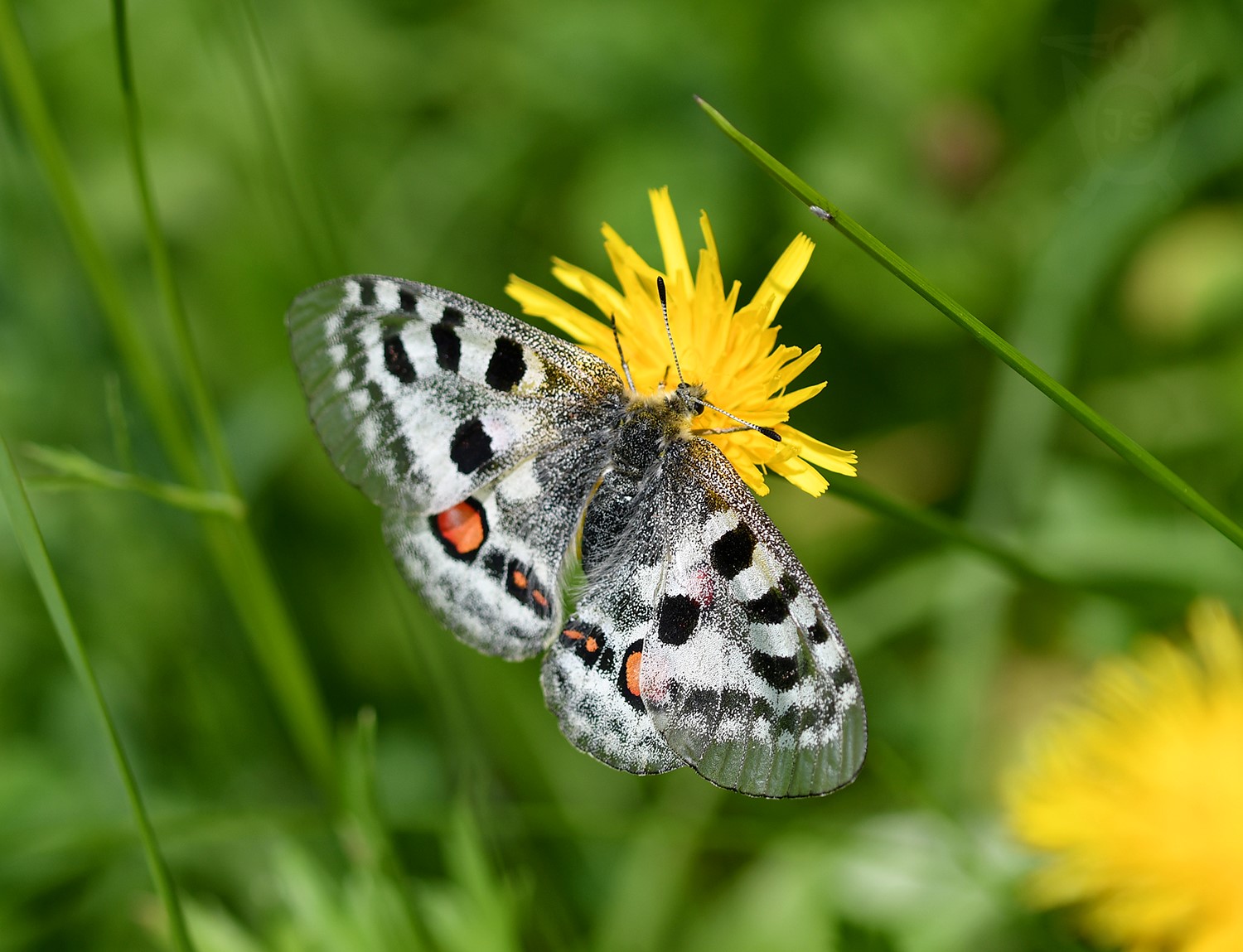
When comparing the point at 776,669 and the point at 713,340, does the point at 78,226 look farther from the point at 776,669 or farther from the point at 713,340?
the point at 776,669

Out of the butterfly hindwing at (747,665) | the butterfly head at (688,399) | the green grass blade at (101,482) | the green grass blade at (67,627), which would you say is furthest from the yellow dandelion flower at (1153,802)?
the green grass blade at (101,482)

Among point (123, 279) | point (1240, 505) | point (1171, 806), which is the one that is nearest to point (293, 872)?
point (1171, 806)

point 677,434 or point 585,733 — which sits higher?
point 677,434

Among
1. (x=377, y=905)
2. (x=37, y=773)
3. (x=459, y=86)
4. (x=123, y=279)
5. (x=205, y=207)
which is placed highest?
(x=459, y=86)

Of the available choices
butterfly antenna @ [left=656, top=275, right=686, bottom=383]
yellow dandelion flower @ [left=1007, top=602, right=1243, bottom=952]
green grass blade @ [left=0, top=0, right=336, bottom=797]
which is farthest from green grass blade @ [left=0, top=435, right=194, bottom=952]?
yellow dandelion flower @ [left=1007, top=602, right=1243, bottom=952]

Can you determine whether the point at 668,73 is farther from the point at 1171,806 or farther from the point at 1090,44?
the point at 1171,806

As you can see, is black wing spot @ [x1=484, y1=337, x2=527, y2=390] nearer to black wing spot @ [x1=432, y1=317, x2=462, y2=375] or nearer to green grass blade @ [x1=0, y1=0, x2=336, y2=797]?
black wing spot @ [x1=432, y1=317, x2=462, y2=375]
